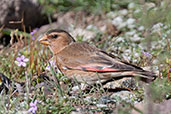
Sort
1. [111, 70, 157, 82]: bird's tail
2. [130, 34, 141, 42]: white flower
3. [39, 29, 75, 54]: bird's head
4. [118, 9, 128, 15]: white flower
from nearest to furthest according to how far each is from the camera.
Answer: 1. [111, 70, 157, 82]: bird's tail
2. [39, 29, 75, 54]: bird's head
3. [130, 34, 141, 42]: white flower
4. [118, 9, 128, 15]: white flower

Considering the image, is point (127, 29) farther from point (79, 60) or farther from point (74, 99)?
point (74, 99)

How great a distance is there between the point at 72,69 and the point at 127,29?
3.03 m

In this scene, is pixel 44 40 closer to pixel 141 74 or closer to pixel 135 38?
pixel 141 74

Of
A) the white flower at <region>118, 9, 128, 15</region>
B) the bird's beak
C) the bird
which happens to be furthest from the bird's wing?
the white flower at <region>118, 9, 128, 15</region>

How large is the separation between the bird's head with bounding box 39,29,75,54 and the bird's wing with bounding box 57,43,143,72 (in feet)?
0.76

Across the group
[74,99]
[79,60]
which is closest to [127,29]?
[79,60]

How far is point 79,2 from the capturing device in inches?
346

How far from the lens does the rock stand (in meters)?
7.75

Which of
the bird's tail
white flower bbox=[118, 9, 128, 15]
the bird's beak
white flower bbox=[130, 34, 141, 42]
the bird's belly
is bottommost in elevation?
white flower bbox=[130, 34, 141, 42]

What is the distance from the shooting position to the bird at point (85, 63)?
425cm

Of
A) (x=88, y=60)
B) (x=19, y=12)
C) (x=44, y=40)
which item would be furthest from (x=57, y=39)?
(x=19, y=12)

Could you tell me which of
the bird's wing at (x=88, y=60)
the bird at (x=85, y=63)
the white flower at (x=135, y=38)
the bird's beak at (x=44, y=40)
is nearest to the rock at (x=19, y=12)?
the bird's beak at (x=44, y=40)

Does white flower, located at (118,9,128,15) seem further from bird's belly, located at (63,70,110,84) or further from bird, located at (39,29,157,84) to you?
bird's belly, located at (63,70,110,84)

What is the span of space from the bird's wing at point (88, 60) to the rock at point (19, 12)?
2784mm
